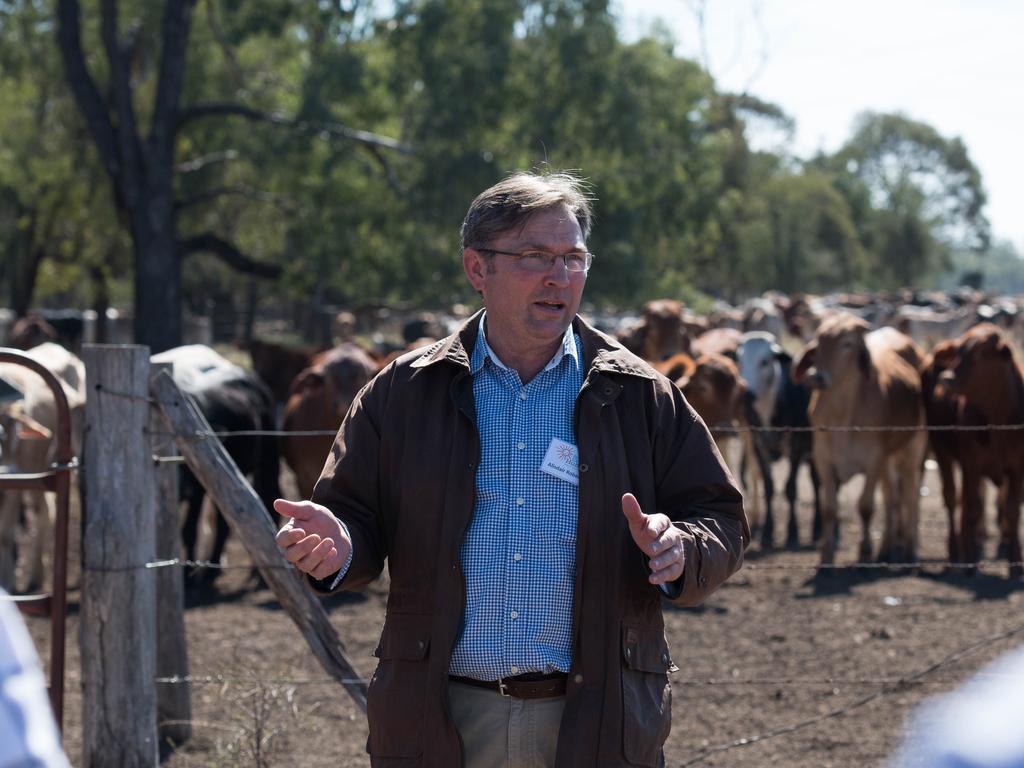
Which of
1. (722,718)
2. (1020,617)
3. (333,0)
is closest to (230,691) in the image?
(722,718)

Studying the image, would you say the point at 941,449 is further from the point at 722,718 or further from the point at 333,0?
the point at 333,0

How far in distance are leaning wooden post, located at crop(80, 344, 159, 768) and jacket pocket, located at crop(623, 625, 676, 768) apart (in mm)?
2670

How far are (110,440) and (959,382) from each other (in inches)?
273

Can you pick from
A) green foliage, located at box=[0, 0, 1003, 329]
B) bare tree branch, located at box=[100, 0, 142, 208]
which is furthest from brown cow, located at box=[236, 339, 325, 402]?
bare tree branch, located at box=[100, 0, 142, 208]

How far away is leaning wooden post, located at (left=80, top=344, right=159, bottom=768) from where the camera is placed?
514cm

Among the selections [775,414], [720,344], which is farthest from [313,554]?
[720,344]

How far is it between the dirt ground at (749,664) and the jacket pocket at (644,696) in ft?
6.62

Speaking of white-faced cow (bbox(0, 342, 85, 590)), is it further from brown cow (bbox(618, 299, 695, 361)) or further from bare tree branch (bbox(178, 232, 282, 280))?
bare tree branch (bbox(178, 232, 282, 280))

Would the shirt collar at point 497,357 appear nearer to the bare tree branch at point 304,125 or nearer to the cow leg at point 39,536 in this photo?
the cow leg at point 39,536

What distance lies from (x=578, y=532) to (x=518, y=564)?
17 centimetres

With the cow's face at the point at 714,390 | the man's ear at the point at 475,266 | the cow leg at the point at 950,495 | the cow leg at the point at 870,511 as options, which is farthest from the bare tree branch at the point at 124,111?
the man's ear at the point at 475,266

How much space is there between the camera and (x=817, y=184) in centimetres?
7044

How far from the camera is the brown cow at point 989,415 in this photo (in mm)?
9883

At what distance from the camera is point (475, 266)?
3.46 metres
